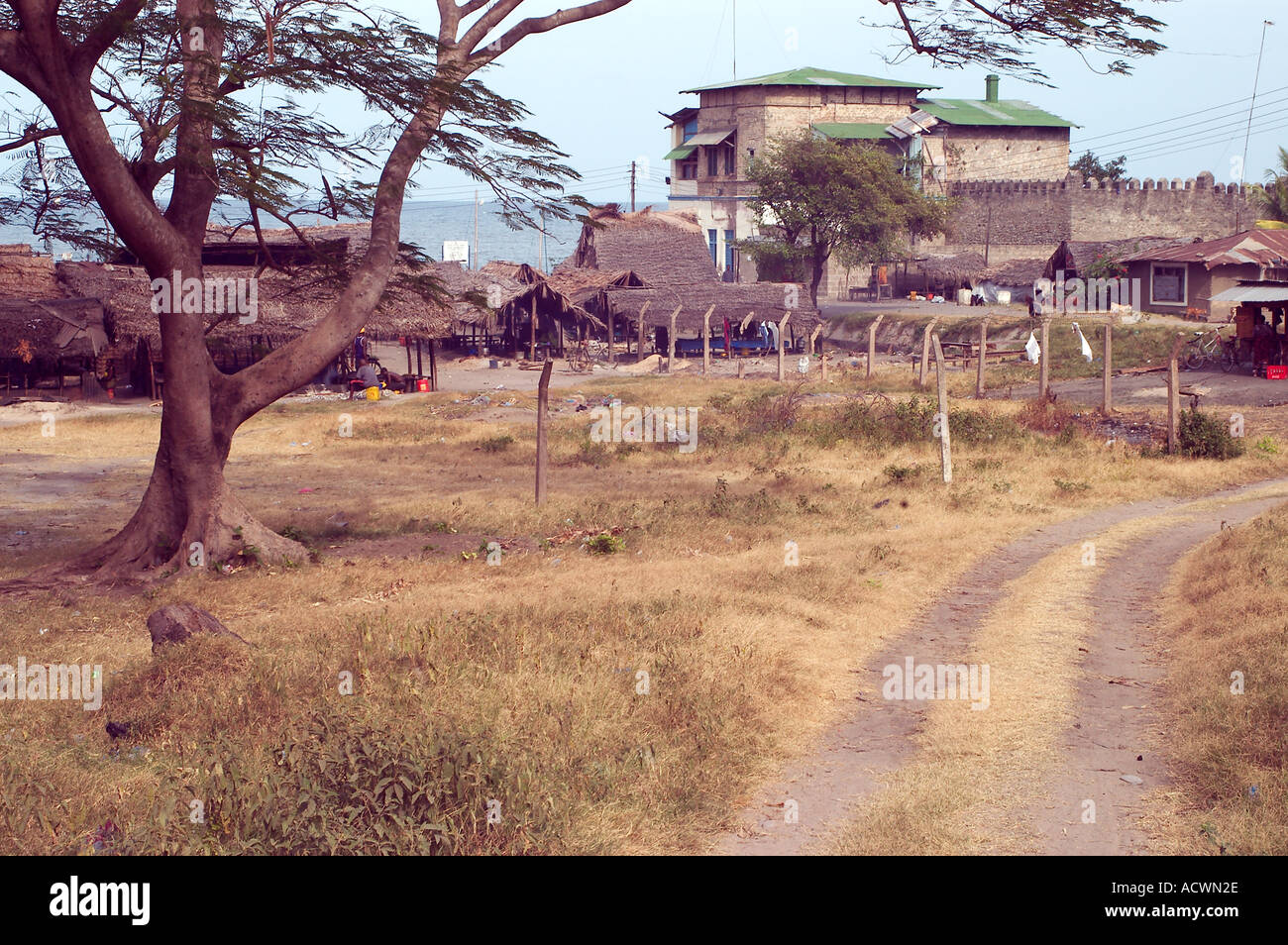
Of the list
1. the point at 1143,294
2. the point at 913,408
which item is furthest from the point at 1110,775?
the point at 1143,294

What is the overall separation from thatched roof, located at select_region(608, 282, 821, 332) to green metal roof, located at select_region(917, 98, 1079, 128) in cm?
2898

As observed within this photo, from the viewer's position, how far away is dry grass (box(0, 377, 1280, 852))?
652 centimetres

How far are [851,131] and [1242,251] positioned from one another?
28332 millimetres

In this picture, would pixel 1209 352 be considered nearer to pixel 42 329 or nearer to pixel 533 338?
pixel 533 338

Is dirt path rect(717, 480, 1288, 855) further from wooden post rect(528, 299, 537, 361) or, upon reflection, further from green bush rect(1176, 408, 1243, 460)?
wooden post rect(528, 299, 537, 361)

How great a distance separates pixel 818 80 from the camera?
67438mm

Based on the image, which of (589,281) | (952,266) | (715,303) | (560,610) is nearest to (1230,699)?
(560,610)

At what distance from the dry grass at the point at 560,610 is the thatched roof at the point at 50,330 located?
10.3 meters

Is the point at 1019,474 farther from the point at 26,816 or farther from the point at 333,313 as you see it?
the point at 26,816

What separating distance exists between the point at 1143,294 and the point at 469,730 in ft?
142

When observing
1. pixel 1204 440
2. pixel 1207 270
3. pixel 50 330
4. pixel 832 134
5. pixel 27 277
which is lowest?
pixel 1204 440

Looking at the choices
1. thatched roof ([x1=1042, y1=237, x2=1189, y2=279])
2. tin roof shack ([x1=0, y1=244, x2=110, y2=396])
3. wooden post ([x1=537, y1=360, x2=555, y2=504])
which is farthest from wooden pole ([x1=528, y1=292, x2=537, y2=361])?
wooden post ([x1=537, y1=360, x2=555, y2=504])

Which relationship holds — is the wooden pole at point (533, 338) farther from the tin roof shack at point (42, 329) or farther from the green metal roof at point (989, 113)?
the green metal roof at point (989, 113)

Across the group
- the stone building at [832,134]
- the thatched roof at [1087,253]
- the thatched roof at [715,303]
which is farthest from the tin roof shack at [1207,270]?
the stone building at [832,134]
